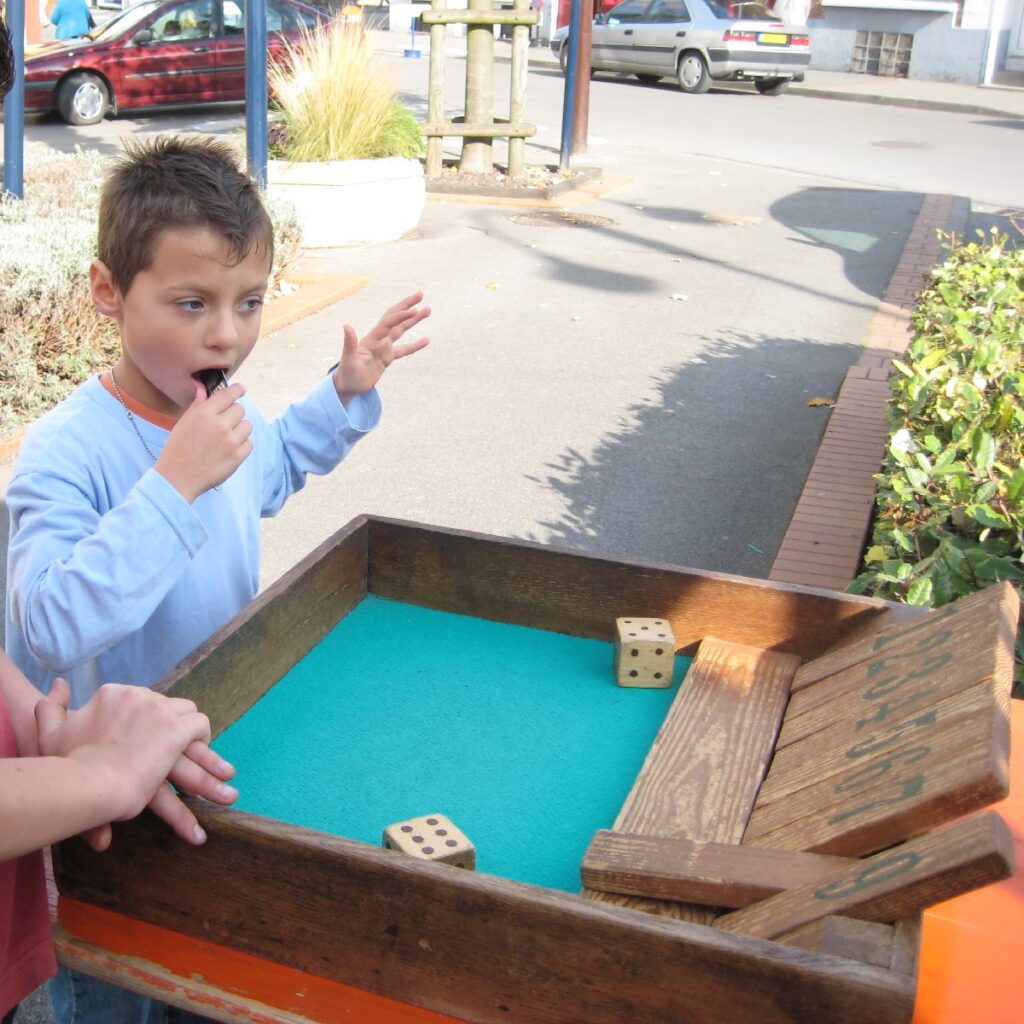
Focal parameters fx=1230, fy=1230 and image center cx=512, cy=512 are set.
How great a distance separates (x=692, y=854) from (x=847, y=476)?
387 cm

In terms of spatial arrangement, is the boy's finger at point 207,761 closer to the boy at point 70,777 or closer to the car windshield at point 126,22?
the boy at point 70,777

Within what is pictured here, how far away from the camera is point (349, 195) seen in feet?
32.0

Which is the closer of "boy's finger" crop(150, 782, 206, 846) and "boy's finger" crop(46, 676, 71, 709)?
"boy's finger" crop(150, 782, 206, 846)

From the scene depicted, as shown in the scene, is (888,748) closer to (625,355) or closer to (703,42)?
(625,355)

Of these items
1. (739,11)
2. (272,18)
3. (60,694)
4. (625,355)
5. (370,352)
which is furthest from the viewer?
(739,11)

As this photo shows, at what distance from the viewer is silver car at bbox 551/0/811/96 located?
73.8ft

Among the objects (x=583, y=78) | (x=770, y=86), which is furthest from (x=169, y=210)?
(x=770, y=86)

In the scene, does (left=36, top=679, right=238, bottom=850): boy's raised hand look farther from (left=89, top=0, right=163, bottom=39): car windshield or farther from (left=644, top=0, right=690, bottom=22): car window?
(left=644, top=0, right=690, bottom=22): car window

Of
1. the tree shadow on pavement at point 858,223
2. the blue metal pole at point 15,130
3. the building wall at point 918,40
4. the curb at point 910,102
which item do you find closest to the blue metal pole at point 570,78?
the tree shadow on pavement at point 858,223

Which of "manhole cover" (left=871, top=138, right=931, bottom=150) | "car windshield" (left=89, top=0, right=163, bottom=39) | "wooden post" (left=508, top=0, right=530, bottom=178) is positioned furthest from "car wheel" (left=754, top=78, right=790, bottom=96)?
"wooden post" (left=508, top=0, right=530, bottom=178)

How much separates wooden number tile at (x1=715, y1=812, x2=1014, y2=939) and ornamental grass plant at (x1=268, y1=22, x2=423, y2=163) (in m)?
9.44

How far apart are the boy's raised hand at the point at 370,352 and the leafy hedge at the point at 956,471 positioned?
4.34 ft

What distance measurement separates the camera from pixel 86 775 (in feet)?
4.40

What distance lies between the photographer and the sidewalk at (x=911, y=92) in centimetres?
2262
